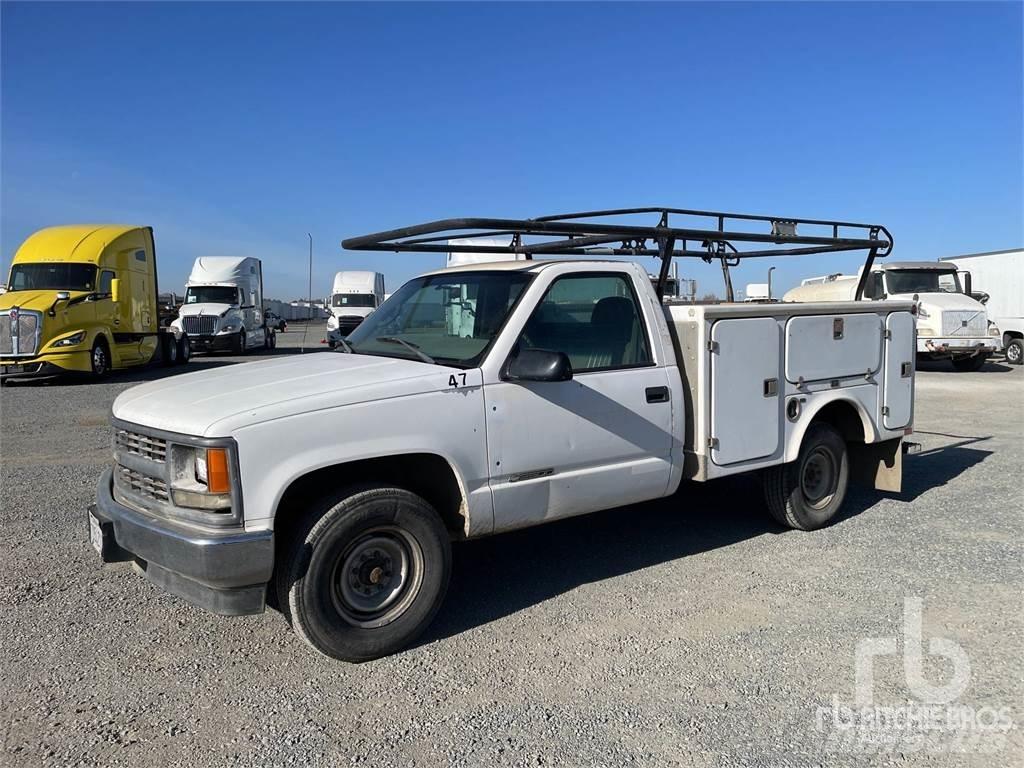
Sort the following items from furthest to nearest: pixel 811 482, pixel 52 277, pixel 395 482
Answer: pixel 52 277
pixel 811 482
pixel 395 482

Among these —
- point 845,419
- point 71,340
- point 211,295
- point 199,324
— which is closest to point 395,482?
point 845,419

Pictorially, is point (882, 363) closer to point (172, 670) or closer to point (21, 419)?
point (172, 670)

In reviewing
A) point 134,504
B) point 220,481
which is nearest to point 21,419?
point 134,504

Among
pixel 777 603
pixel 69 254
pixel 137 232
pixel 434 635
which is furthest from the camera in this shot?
pixel 137 232

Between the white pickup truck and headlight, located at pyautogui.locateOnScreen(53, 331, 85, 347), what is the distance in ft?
45.8

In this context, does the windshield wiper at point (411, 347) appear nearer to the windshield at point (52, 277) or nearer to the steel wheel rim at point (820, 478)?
the steel wheel rim at point (820, 478)

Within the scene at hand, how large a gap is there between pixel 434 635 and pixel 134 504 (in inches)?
64.7

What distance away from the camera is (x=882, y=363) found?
6.11 metres

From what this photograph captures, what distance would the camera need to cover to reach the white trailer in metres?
21.9

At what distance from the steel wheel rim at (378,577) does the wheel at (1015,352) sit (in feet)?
76.1

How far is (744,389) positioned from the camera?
5082 mm

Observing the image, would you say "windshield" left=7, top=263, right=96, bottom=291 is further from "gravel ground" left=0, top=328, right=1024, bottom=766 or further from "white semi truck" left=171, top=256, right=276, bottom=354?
"gravel ground" left=0, top=328, right=1024, bottom=766

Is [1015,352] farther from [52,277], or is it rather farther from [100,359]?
[52,277]

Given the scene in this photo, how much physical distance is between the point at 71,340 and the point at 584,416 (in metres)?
15.5
